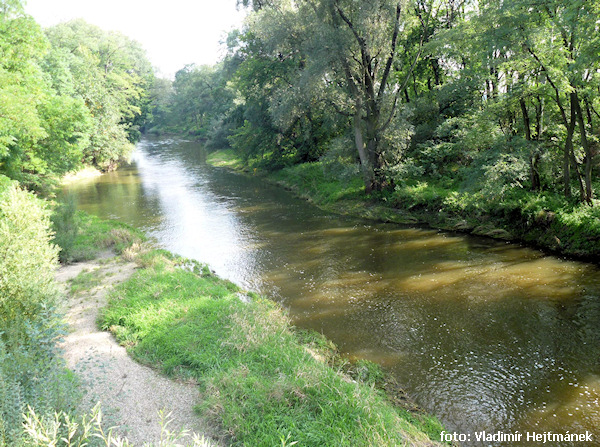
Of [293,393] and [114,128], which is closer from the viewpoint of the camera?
[293,393]

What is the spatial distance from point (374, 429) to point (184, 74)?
288 feet

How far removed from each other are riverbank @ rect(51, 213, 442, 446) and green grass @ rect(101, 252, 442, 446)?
15 mm

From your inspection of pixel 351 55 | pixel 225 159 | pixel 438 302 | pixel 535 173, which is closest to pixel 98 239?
pixel 438 302

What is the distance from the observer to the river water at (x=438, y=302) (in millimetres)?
6410

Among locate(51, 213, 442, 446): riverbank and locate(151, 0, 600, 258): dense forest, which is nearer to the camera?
locate(51, 213, 442, 446): riverbank

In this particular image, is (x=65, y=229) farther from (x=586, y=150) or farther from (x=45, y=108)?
(x=586, y=150)

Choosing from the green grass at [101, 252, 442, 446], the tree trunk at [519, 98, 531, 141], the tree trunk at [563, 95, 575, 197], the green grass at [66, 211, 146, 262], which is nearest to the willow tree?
the tree trunk at [519, 98, 531, 141]

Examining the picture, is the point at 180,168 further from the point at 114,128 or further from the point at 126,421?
the point at 126,421

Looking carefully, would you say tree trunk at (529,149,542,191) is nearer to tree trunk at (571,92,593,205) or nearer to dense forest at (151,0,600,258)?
dense forest at (151,0,600,258)

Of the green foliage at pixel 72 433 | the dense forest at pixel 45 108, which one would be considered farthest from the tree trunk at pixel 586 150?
the dense forest at pixel 45 108

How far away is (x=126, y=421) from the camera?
16.3ft

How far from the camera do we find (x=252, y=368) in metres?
6.33

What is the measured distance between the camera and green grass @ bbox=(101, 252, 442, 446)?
4.87 meters

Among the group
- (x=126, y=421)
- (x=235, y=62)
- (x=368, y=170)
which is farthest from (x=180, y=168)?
(x=126, y=421)
